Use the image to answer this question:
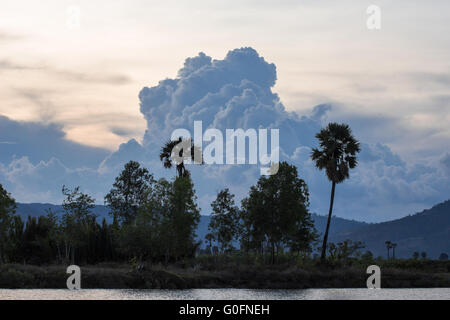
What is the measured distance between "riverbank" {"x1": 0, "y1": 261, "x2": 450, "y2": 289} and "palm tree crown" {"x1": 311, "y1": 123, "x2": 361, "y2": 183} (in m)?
12.7

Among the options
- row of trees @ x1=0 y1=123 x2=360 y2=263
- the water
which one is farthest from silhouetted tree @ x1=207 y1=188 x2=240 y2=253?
the water

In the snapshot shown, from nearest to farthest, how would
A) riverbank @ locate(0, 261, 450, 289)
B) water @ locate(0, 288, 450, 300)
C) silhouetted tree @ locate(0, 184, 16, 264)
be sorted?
water @ locate(0, 288, 450, 300) → riverbank @ locate(0, 261, 450, 289) → silhouetted tree @ locate(0, 184, 16, 264)

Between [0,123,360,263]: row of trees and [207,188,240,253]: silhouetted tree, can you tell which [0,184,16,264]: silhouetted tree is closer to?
[0,123,360,263]: row of trees

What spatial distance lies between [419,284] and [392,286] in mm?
3788

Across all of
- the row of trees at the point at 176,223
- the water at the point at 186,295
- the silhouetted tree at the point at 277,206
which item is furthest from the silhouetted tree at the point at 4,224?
the silhouetted tree at the point at 277,206

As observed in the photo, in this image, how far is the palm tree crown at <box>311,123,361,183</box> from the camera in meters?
86.1

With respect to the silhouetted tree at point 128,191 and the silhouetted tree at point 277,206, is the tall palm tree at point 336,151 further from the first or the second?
the silhouetted tree at point 128,191

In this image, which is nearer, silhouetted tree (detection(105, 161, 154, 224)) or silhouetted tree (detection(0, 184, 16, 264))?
silhouetted tree (detection(0, 184, 16, 264))

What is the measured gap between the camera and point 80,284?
69688mm

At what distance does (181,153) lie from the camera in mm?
92625
